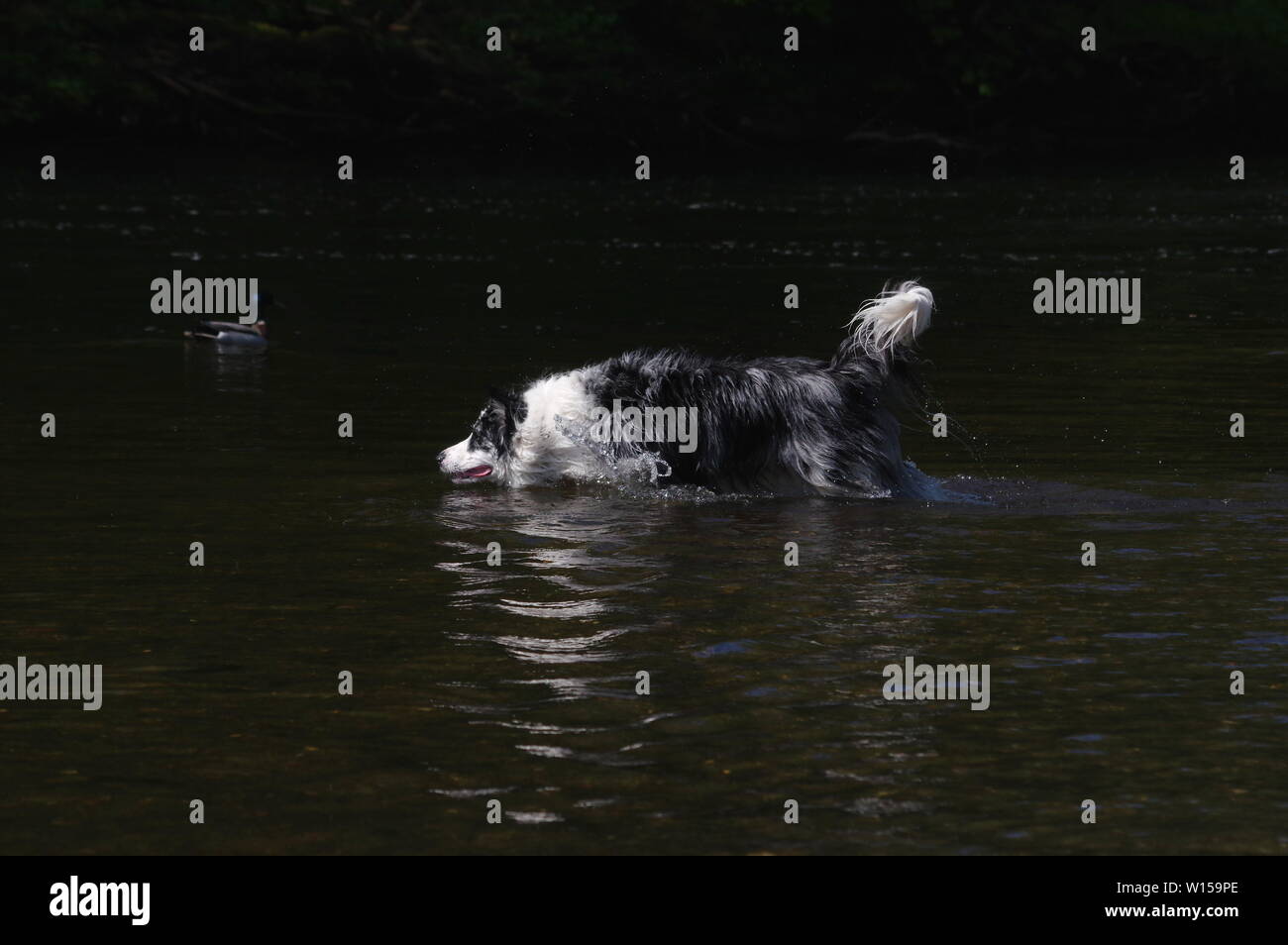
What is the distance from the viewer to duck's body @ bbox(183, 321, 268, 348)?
67.6 ft

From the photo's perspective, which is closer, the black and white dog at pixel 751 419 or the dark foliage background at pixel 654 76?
the black and white dog at pixel 751 419

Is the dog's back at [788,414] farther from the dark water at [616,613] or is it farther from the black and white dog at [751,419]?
the dark water at [616,613]

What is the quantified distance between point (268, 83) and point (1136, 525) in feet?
143

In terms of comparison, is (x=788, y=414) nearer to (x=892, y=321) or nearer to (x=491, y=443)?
(x=892, y=321)

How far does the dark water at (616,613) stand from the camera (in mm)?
7094

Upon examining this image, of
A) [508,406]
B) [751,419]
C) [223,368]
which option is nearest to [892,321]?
[751,419]

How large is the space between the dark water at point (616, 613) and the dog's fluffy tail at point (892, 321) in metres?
0.98

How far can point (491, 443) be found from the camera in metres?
13.3

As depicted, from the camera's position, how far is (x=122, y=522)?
11.9 meters

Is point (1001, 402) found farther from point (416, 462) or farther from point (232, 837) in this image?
point (232, 837)

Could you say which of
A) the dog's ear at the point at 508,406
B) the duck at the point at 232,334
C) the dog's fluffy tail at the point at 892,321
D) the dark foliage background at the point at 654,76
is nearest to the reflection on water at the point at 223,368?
the duck at the point at 232,334

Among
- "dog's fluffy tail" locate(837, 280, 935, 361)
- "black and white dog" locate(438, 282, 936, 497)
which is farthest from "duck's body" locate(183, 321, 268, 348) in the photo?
"dog's fluffy tail" locate(837, 280, 935, 361)
